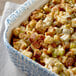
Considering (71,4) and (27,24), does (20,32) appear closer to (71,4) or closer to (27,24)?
(27,24)

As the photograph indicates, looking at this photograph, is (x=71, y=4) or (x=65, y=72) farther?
(x=71, y=4)

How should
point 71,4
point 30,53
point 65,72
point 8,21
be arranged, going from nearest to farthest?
point 65,72, point 30,53, point 8,21, point 71,4

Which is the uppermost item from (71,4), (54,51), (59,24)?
(71,4)

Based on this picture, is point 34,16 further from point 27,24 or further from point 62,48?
point 62,48

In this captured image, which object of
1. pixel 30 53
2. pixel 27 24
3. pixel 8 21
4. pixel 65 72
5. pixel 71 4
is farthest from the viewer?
pixel 71 4

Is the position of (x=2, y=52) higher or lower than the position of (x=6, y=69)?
higher

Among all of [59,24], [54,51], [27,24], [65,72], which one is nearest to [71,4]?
[59,24]
